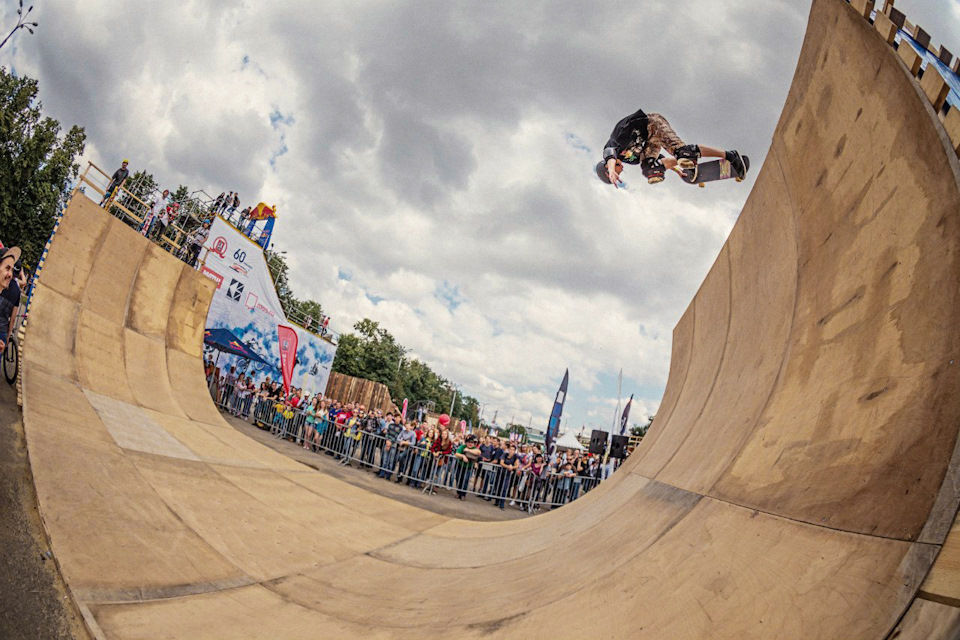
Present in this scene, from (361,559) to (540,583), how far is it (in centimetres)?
148

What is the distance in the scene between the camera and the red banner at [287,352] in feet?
52.2

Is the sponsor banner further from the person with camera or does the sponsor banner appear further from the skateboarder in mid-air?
the skateboarder in mid-air

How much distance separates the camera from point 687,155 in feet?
14.1

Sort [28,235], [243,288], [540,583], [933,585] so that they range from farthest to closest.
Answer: [28,235] < [243,288] < [540,583] < [933,585]

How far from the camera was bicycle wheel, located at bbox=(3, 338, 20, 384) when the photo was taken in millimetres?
5738

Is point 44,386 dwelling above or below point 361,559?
above

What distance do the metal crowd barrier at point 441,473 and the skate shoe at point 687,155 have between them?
7798 millimetres

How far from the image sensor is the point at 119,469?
317 centimetres

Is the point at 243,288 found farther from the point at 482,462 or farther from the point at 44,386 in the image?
the point at 44,386

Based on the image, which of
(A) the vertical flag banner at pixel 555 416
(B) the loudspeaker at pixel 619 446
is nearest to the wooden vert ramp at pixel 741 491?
(A) the vertical flag banner at pixel 555 416

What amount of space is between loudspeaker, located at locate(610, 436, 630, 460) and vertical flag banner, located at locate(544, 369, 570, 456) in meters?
3.02

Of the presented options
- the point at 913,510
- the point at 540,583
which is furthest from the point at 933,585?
the point at 540,583

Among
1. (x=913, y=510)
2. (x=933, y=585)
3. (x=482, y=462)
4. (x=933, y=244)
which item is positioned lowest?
(x=482, y=462)

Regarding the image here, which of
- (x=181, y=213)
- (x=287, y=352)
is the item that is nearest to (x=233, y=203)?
(x=181, y=213)
